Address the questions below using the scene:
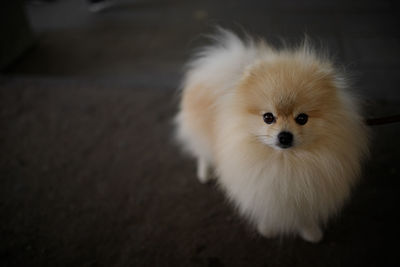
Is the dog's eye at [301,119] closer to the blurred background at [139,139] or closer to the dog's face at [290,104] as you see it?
the dog's face at [290,104]

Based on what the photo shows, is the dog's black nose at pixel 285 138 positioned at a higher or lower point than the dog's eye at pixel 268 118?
lower

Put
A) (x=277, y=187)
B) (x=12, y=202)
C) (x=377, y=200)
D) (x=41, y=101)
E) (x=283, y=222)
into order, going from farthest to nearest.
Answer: (x=41, y=101), (x=12, y=202), (x=377, y=200), (x=283, y=222), (x=277, y=187)

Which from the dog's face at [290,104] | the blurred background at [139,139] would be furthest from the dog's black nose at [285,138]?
the blurred background at [139,139]

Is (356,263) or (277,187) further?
(356,263)

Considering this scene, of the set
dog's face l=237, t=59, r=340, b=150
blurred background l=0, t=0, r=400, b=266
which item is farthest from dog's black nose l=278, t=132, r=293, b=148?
blurred background l=0, t=0, r=400, b=266

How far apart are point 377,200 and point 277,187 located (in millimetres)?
735

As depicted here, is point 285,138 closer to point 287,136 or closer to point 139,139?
point 287,136

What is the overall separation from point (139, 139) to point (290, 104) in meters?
1.20

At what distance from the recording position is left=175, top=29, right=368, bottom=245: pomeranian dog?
3.16ft

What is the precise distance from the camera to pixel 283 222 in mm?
1179

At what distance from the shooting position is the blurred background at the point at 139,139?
4.63ft

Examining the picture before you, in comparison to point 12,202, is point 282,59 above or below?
above

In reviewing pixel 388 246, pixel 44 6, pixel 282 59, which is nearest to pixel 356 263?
pixel 388 246

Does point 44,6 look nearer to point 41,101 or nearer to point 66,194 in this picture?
point 41,101
